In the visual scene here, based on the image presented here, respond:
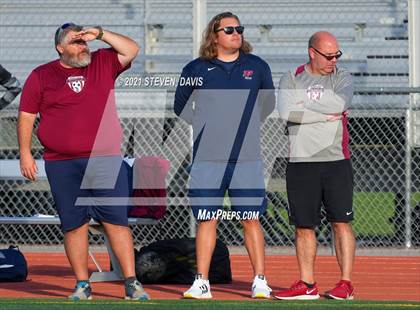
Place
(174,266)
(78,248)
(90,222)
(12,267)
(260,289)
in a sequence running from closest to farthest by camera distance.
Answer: (78,248), (260,289), (174,266), (90,222), (12,267)

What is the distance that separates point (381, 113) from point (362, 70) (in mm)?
2752

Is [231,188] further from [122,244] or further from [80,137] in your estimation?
[80,137]

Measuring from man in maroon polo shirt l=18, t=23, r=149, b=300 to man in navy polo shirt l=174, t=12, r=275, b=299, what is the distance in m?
0.58

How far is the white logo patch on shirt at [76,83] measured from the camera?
324 inches

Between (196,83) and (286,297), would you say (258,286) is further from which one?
(196,83)

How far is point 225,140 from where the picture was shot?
861cm

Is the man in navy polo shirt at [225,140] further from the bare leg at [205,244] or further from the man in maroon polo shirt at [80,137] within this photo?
the man in maroon polo shirt at [80,137]

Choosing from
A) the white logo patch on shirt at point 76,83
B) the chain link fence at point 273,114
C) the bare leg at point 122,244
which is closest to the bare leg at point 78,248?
the bare leg at point 122,244

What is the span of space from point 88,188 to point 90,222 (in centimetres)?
162

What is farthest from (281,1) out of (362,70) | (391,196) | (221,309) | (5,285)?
(221,309)

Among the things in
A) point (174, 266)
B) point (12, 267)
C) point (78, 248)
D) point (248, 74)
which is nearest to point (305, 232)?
point (248, 74)

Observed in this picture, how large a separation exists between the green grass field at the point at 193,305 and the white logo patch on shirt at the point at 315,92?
1424mm

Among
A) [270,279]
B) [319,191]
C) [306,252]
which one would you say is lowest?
[270,279]

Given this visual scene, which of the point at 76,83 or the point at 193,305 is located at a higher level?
the point at 76,83
